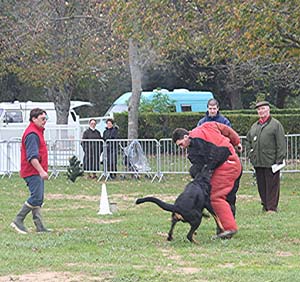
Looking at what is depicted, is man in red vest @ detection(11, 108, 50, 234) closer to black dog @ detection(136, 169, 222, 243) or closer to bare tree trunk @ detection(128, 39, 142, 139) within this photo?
black dog @ detection(136, 169, 222, 243)

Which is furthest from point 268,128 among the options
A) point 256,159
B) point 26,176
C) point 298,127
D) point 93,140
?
point 298,127

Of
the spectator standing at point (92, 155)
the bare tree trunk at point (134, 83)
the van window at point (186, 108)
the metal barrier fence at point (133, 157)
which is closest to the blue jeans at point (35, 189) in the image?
the metal barrier fence at point (133, 157)

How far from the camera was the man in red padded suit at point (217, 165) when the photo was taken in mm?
10961

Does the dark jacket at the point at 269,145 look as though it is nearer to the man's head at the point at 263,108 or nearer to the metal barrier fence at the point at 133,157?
the man's head at the point at 263,108

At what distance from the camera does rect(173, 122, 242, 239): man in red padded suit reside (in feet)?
36.0

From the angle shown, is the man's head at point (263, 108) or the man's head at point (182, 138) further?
the man's head at point (263, 108)

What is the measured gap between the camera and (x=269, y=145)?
14.0 meters

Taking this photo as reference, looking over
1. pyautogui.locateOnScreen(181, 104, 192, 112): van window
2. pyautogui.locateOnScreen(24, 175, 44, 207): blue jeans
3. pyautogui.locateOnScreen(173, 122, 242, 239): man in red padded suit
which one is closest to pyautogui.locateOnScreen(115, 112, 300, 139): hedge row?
pyautogui.locateOnScreen(181, 104, 192, 112): van window

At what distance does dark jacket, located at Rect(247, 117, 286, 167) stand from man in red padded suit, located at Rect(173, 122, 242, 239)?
2661 mm

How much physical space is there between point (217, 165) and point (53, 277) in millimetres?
3289

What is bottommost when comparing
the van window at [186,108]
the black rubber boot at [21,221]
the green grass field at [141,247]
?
the green grass field at [141,247]

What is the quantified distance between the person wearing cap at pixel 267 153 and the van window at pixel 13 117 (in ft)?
68.2

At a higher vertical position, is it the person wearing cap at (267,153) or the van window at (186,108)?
the van window at (186,108)

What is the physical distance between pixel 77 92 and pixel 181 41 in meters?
27.2
